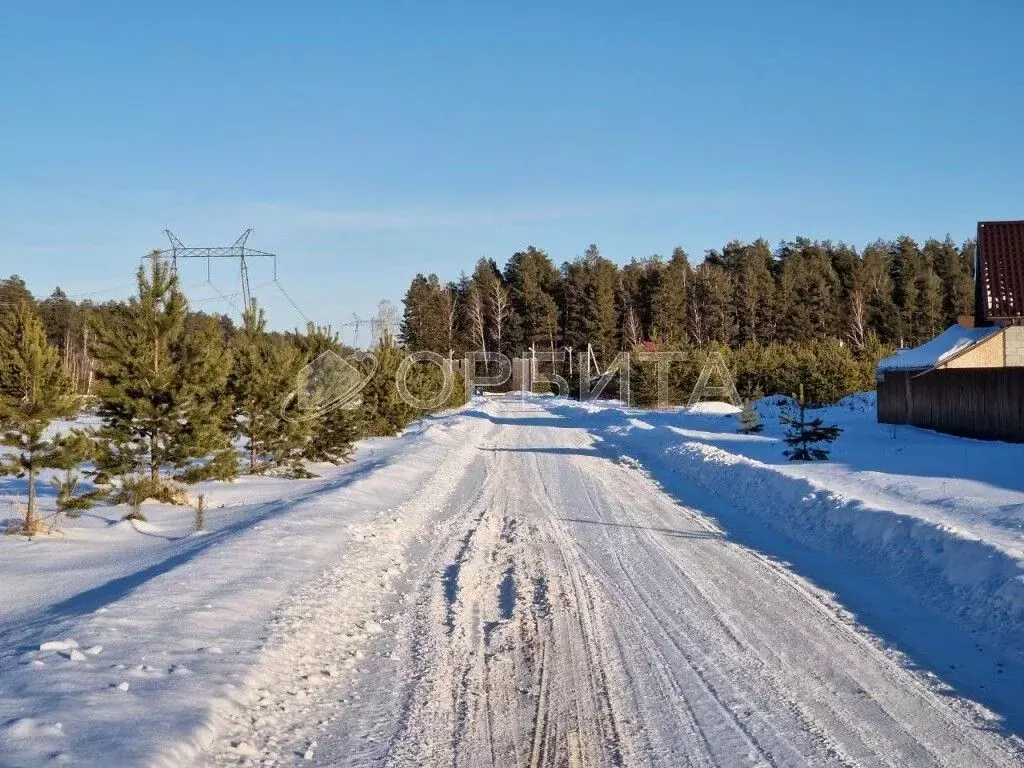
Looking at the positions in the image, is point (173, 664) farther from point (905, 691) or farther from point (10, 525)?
point (10, 525)

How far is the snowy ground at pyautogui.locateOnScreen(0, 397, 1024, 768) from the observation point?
16.4ft

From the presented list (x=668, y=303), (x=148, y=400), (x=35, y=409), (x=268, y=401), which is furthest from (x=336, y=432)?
(x=668, y=303)

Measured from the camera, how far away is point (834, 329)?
94000 mm

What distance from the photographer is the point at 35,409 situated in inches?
476

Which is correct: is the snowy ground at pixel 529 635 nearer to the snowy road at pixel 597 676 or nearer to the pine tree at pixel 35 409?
the snowy road at pixel 597 676

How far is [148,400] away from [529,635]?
32.8 feet

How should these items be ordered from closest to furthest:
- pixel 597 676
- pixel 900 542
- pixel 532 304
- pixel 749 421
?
pixel 597 676 < pixel 900 542 < pixel 749 421 < pixel 532 304

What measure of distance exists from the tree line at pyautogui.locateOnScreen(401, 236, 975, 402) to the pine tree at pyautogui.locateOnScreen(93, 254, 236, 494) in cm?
7447

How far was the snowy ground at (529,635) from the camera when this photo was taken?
498 cm

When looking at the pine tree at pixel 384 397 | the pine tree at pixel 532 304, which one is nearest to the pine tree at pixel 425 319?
the pine tree at pixel 532 304

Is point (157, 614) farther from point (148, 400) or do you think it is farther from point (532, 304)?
point (532, 304)

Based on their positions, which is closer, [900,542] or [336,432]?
[900,542]

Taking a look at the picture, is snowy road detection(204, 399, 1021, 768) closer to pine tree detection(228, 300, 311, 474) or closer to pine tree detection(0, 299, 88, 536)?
pine tree detection(0, 299, 88, 536)

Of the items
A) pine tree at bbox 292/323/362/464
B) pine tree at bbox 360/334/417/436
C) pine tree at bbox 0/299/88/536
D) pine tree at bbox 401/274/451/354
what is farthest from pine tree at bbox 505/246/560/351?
pine tree at bbox 0/299/88/536
